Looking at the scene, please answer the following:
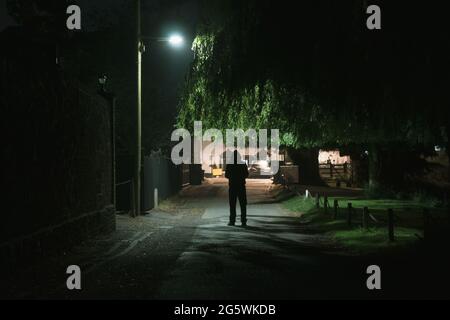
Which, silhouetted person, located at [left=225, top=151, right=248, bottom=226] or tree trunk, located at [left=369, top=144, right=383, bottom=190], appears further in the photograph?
A: tree trunk, located at [left=369, top=144, right=383, bottom=190]

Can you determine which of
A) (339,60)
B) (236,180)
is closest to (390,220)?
(339,60)

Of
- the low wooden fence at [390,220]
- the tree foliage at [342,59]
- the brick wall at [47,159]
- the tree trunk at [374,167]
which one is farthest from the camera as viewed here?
the tree trunk at [374,167]

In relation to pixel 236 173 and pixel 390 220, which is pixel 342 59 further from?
pixel 236 173

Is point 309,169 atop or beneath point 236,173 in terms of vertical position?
beneath

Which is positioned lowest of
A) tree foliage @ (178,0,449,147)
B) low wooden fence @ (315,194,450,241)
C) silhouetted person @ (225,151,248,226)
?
low wooden fence @ (315,194,450,241)

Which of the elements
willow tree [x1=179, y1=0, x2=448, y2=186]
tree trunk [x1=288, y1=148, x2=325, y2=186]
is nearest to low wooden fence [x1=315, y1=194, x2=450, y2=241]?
willow tree [x1=179, y1=0, x2=448, y2=186]

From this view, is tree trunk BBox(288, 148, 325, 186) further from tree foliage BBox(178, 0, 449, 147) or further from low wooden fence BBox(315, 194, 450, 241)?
tree foliage BBox(178, 0, 449, 147)

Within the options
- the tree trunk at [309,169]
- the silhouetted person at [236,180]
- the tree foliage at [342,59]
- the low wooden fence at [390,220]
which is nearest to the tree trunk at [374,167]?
the low wooden fence at [390,220]

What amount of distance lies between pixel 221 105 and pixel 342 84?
12.4ft

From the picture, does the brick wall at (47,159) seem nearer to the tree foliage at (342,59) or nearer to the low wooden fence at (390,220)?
the tree foliage at (342,59)

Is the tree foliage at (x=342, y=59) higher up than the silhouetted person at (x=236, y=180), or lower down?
higher up

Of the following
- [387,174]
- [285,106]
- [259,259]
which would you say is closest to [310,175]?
[387,174]

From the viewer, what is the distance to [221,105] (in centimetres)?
1495

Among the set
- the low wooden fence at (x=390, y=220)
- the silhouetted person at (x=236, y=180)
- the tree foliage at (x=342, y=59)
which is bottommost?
the low wooden fence at (x=390, y=220)
